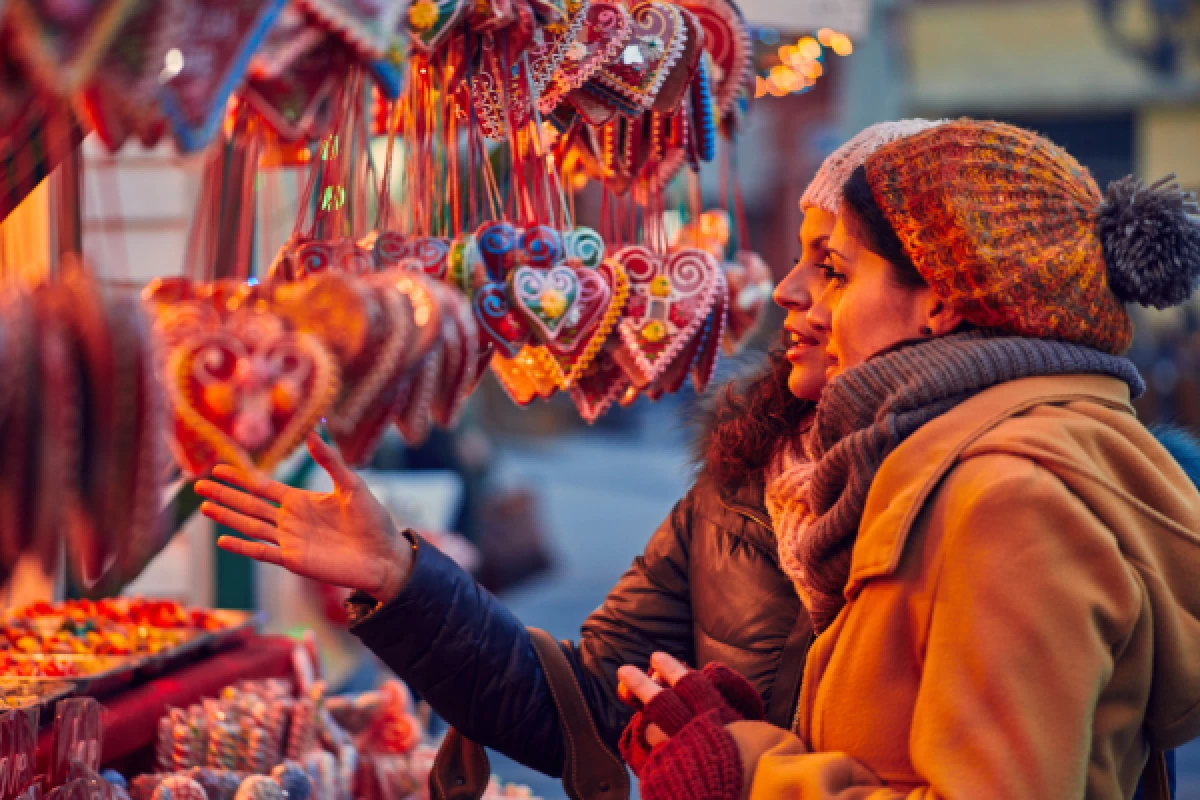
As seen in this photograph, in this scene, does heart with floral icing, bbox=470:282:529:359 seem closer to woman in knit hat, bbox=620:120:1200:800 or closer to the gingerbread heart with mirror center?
the gingerbread heart with mirror center

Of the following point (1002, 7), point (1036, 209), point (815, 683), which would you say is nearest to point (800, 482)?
point (815, 683)

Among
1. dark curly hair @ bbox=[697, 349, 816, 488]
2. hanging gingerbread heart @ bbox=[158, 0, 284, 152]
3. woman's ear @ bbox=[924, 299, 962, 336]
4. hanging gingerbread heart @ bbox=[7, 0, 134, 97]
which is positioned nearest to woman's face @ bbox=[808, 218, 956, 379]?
woman's ear @ bbox=[924, 299, 962, 336]

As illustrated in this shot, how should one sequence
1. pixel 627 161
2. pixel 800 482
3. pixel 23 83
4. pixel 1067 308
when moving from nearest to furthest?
pixel 23 83 < pixel 1067 308 < pixel 800 482 < pixel 627 161

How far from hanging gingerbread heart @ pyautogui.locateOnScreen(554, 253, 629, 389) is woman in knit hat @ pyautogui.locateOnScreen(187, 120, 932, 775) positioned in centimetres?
19

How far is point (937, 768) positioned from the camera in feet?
3.23

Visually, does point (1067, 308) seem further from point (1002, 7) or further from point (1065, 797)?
point (1002, 7)

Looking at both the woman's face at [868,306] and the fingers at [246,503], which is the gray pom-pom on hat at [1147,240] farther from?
the fingers at [246,503]

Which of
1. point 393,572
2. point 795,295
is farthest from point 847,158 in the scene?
point 393,572

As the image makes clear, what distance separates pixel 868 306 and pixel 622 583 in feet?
1.95

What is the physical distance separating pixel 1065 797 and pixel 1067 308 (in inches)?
17.7

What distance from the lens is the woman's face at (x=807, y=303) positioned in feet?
4.61

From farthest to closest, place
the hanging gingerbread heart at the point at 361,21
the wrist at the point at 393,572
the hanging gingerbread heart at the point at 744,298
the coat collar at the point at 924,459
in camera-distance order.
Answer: the hanging gingerbread heart at the point at 744,298, the wrist at the point at 393,572, the coat collar at the point at 924,459, the hanging gingerbread heart at the point at 361,21

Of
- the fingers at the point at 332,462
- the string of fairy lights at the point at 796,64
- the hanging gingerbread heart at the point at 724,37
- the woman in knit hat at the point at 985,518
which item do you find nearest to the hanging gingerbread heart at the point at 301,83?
the fingers at the point at 332,462

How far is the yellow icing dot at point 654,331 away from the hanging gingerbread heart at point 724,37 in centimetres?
40
